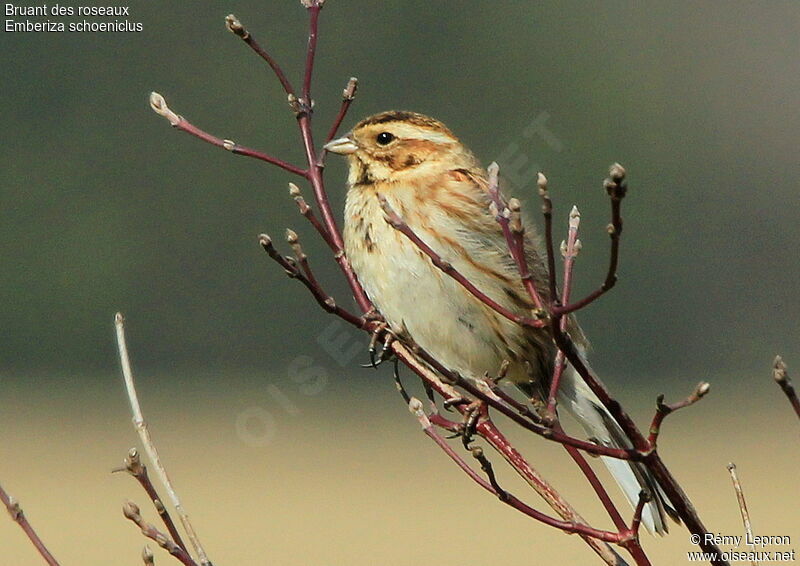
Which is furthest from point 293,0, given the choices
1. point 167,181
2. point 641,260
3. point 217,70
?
point 641,260

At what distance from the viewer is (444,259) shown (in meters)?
4.25

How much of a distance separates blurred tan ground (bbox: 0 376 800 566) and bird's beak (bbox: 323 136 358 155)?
938 cm

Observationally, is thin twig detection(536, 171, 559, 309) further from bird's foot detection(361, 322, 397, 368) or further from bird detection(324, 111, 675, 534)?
bird detection(324, 111, 675, 534)

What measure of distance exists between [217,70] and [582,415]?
93.8ft

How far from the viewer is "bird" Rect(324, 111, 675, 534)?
169 inches

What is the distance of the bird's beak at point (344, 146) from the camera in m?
4.64

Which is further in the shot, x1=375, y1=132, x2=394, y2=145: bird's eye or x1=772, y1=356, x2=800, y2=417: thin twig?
x1=375, y1=132, x2=394, y2=145: bird's eye

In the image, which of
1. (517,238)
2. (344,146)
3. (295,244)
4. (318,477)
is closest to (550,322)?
(517,238)

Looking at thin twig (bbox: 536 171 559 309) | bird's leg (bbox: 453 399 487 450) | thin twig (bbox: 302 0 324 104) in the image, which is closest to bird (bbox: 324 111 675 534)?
bird's leg (bbox: 453 399 487 450)

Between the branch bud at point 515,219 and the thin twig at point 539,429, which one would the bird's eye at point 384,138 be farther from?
the branch bud at point 515,219

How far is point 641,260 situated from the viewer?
2858cm

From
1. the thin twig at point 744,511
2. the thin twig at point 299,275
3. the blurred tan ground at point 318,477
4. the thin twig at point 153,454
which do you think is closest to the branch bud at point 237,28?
the thin twig at point 299,275

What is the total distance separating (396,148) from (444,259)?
2.28 feet

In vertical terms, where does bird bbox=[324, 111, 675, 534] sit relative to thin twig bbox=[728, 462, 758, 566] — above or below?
above
